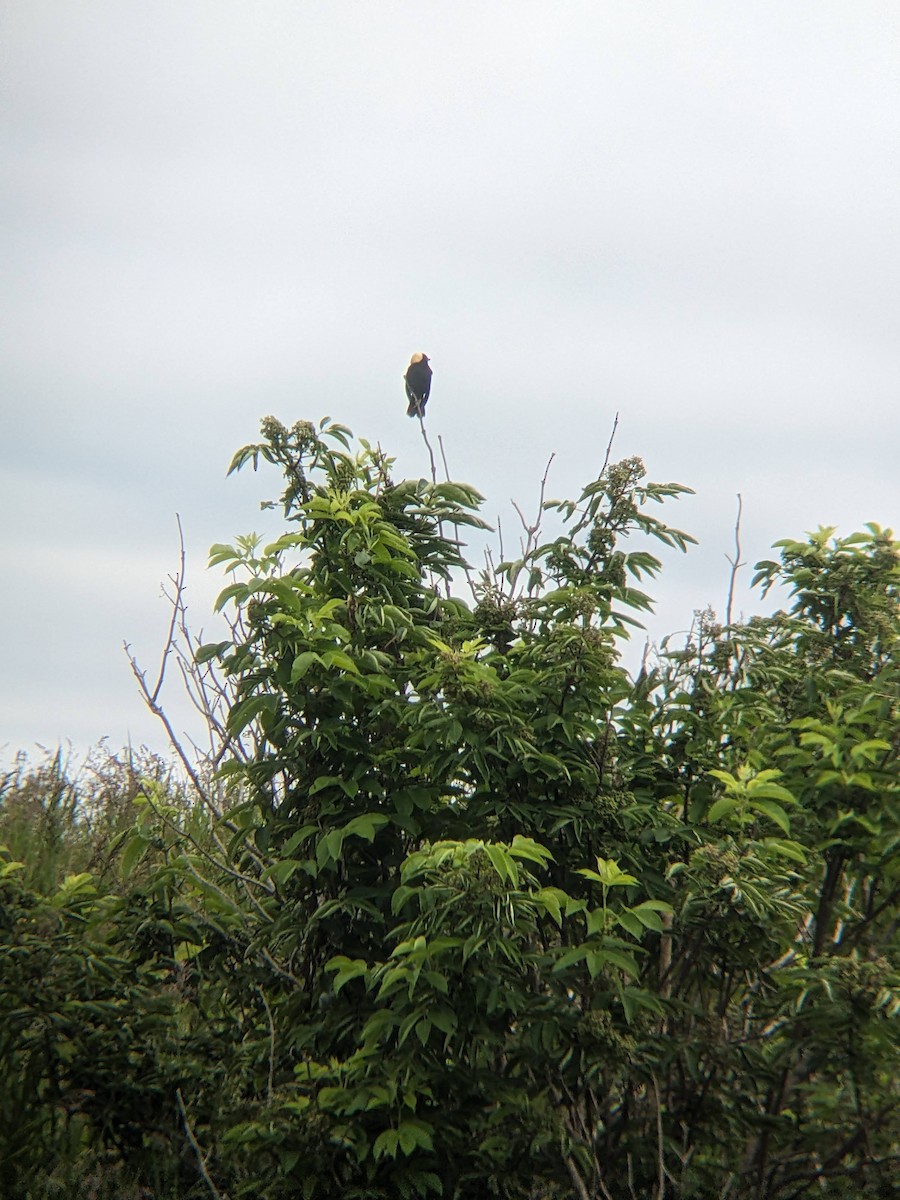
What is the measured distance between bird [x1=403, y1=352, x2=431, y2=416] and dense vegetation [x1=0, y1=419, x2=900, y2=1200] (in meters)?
1.48

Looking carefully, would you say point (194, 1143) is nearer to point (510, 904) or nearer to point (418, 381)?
point (510, 904)

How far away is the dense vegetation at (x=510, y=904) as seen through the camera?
310 centimetres

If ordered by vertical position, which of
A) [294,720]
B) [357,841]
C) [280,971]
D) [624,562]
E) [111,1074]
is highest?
[624,562]

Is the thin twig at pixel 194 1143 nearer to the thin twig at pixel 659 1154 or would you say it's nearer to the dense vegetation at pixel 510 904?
the dense vegetation at pixel 510 904

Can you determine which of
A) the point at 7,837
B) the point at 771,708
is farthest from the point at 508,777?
the point at 7,837

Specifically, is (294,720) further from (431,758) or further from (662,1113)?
(662,1113)

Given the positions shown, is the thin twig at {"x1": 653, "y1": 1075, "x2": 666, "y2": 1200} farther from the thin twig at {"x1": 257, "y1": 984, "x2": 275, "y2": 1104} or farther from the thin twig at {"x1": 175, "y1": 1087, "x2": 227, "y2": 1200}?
the thin twig at {"x1": 175, "y1": 1087, "x2": 227, "y2": 1200}

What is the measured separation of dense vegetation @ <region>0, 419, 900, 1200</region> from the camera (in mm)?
3102

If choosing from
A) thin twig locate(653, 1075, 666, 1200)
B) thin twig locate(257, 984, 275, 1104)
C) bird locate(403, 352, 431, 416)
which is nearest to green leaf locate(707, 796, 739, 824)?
thin twig locate(653, 1075, 666, 1200)

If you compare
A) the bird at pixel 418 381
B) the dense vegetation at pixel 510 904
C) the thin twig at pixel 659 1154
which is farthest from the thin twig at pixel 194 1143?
the bird at pixel 418 381

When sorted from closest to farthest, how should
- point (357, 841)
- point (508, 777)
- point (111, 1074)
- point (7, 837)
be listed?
1. point (508, 777)
2. point (357, 841)
3. point (111, 1074)
4. point (7, 837)

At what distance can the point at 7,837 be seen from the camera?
20.3 feet

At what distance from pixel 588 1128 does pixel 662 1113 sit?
0.23 meters

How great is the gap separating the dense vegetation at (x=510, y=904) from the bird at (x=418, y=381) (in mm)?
1482
